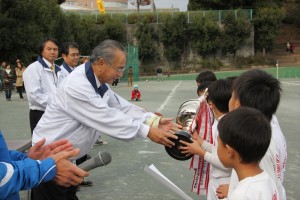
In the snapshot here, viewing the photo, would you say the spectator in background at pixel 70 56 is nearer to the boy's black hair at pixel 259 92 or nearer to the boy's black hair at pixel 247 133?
the boy's black hair at pixel 259 92

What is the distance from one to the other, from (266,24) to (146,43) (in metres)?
13.6

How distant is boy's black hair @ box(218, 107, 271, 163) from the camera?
2.40 m

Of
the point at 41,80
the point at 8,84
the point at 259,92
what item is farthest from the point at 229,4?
the point at 259,92

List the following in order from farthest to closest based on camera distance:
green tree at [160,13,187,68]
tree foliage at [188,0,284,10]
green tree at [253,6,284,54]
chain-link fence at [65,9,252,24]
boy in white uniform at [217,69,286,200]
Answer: tree foliage at [188,0,284,10]
chain-link fence at [65,9,252,24]
green tree at [160,13,187,68]
green tree at [253,6,284,54]
boy in white uniform at [217,69,286,200]

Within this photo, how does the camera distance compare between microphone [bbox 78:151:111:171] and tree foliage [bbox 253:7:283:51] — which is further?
tree foliage [bbox 253:7:283:51]

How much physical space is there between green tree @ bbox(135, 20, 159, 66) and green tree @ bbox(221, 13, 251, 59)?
25.6 ft

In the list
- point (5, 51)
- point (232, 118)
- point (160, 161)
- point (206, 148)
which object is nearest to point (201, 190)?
point (206, 148)

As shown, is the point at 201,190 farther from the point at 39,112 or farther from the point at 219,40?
the point at 219,40

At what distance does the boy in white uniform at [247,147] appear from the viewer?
2367mm

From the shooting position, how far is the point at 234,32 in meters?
47.0

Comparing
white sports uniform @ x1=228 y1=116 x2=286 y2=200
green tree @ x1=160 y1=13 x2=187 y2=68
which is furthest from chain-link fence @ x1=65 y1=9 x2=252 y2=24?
white sports uniform @ x1=228 y1=116 x2=286 y2=200

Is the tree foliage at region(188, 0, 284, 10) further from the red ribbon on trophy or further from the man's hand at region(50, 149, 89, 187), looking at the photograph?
the man's hand at region(50, 149, 89, 187)

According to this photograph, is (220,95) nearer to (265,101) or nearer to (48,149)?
(265,101)

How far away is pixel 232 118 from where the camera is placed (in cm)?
245
